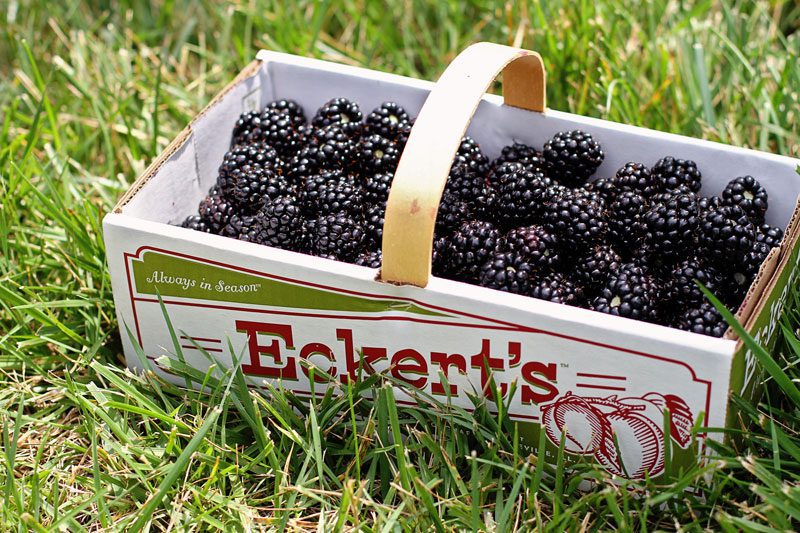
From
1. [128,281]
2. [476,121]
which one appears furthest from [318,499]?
[476,121]

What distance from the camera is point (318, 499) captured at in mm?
1546

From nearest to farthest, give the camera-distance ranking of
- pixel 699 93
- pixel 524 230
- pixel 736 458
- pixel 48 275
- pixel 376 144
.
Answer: pixel 736 458, pixel 524 230, pixel 376 144, pixel 48 275, pixel 699 93

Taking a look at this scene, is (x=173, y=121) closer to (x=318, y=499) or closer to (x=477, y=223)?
(x=477, y=223)

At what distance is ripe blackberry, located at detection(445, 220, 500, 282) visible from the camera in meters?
1.68

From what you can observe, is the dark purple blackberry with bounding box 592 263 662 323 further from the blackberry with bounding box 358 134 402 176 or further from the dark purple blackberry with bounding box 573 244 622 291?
the blackberry with bounding box 358 134 402 176

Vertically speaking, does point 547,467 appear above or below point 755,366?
below

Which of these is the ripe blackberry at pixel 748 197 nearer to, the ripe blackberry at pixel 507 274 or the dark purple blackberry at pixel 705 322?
the dark purple blackberry at pixel 705 322

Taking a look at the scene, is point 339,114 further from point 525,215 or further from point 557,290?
point 557,290

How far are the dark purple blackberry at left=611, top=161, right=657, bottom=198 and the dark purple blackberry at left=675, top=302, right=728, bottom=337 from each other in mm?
326

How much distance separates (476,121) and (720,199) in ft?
1.84

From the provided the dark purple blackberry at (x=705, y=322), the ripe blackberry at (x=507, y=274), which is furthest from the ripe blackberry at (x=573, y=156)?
the dark purple blackberry at (x=705, y=322)

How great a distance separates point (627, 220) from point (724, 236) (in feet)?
0.63

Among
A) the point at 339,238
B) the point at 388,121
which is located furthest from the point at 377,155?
the point at 339,238

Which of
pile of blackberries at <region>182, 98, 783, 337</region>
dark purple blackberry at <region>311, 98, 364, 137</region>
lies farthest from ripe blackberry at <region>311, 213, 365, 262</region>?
dark purple blackberry at <region>311, 98, 364, 137</region>
